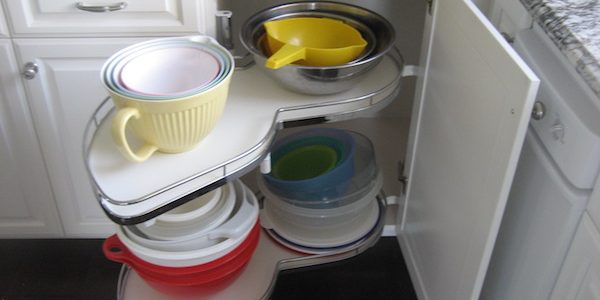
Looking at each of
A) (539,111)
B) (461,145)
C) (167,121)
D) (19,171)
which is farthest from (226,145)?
(19,171)

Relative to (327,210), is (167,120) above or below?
above

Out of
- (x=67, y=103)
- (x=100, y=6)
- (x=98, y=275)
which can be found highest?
(x=100, y=6)

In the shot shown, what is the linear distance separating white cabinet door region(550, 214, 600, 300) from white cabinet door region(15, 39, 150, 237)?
0.87 metres

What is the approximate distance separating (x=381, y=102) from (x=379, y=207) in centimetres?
39

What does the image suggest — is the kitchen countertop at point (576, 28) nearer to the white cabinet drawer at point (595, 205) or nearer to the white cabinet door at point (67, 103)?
the white cabinet drawer at point (595, 205)

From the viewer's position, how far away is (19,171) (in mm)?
1413

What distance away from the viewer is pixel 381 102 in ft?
3.97

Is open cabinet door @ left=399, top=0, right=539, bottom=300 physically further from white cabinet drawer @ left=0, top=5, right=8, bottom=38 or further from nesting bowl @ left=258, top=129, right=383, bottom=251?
white cabinet drawer @ left=0, top=5, right=8, bottom=38

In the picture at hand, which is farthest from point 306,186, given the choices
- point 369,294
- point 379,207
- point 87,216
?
point 87,216

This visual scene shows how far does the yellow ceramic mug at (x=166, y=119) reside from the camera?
93cm

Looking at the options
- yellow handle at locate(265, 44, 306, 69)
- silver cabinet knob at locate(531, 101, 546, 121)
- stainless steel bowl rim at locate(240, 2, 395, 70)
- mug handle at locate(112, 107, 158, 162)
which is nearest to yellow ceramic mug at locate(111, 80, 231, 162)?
mug handle at locate(112, 107, 158, 162)

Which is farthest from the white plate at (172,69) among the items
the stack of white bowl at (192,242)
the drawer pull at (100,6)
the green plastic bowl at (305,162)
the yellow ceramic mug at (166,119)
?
the green plastic bowl at (305,162)

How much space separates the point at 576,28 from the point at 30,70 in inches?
39.1

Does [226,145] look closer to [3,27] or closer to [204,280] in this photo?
[204,280]
